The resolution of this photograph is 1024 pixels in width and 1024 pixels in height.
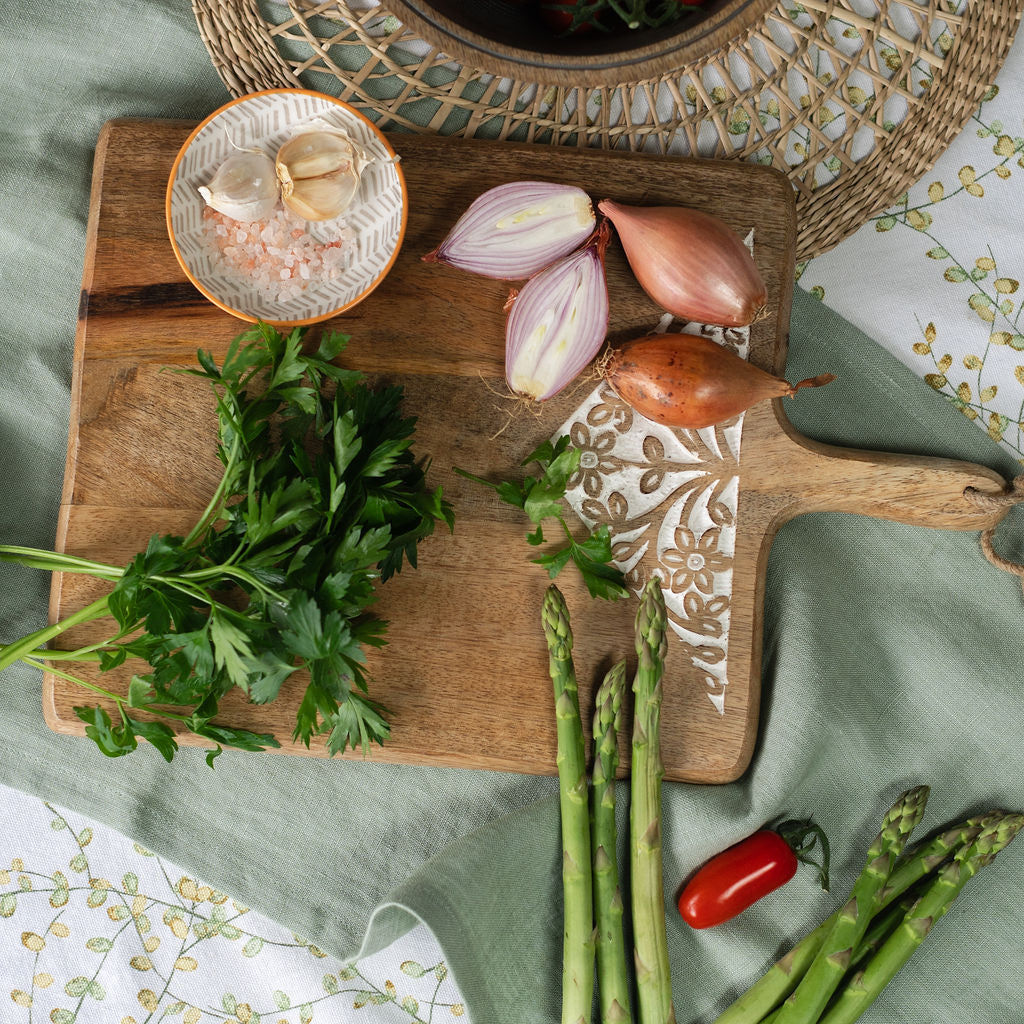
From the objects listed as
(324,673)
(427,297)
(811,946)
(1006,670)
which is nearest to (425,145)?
(427,297)

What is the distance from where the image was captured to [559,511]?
4.00 feet

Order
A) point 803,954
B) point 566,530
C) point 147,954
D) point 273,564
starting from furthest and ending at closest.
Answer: point 147,954
point 803,954
point 566,530
point 273,564

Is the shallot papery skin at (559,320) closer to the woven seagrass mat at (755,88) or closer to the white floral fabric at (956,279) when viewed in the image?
the woven seagrass mat at (755,88)

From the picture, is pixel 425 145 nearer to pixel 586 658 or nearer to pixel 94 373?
pixel 94 373

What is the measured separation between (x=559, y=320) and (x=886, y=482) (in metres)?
0.53

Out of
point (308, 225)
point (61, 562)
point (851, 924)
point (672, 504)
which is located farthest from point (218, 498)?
point (851, 924)

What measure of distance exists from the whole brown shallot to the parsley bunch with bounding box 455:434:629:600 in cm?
12

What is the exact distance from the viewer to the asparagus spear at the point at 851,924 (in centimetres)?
131

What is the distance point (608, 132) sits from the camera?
4.17 ft

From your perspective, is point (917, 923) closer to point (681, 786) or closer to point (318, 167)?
point (681, 786)

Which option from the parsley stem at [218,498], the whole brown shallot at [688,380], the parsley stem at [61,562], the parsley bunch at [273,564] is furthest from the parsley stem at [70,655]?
the whole brown shallot at [688,380]

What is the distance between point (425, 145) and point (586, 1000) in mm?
1240

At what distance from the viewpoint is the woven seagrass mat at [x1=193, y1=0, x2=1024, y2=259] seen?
1229 mm

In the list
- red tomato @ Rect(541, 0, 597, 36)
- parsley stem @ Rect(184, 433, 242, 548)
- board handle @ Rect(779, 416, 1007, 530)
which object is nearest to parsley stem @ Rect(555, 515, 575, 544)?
board handle @ Rect(779, 416, 1007, 530)
